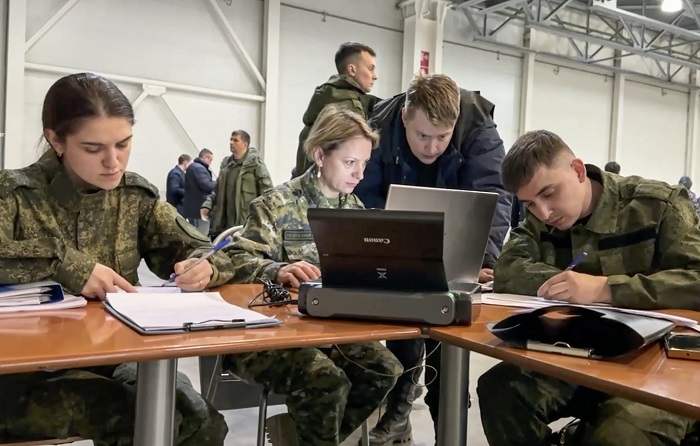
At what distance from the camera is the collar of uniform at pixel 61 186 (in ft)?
4.45

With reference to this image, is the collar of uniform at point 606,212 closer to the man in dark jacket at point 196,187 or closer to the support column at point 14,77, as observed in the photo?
the man in dark jacket at point 196,187

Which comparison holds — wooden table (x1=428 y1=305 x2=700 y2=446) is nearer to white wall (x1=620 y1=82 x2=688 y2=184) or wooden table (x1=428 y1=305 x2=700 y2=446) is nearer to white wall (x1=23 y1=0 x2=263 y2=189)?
white wall (x1=23 y1=0 x2=263 y2=189)

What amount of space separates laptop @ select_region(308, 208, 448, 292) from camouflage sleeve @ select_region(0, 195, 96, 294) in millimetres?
478

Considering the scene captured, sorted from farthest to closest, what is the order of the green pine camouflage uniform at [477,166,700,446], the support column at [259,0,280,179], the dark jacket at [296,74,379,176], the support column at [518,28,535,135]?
the support column at [518,28,535,135] → the support column at [259,0,280,179] → the dark jacket at [296,74,379,176] → the green pine camouflage uniform at [477,166,700,446]

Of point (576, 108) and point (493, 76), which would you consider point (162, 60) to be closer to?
point (493, 76)

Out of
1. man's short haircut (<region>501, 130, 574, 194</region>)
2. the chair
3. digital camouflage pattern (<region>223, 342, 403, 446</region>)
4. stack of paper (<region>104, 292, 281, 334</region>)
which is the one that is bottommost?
the chair

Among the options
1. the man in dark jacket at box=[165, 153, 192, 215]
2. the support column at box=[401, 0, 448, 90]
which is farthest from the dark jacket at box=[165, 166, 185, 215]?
the support column at box=[401, 0, 448, 90]

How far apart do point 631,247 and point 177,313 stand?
106 centimetres

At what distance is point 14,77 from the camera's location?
19.1 feet

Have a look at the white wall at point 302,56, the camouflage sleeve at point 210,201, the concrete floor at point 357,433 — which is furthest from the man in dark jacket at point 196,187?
the concrete floor at point 357,433

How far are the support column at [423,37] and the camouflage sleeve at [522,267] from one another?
6199 mm

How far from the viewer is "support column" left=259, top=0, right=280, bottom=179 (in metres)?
6.96

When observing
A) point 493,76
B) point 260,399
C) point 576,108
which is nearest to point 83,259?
point 260,399

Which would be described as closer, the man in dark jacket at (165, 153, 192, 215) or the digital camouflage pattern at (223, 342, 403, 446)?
the digital camouflage pattern at (223, 342, 403, 446)
